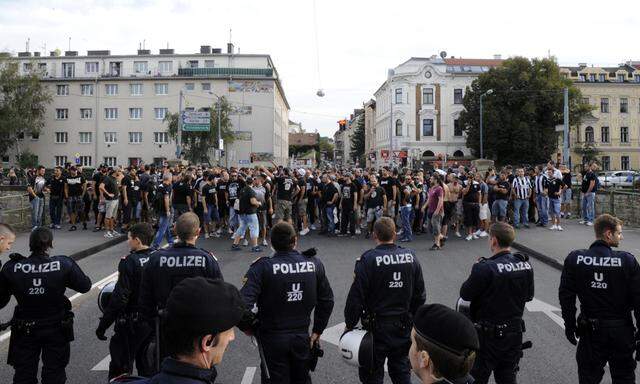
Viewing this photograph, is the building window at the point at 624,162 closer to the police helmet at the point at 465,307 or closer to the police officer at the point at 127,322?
the police helmet at the point at 465,307

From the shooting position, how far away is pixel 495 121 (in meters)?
56.8

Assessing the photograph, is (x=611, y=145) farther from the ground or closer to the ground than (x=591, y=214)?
farther from the ground

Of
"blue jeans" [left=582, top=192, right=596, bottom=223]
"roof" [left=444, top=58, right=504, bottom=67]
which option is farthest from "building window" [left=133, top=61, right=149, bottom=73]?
"blue jeans" [left=582, top=192, right=596, bottom=223]

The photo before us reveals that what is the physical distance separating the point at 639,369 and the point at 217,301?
5.55m

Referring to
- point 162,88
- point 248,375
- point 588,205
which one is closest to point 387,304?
point 248,375

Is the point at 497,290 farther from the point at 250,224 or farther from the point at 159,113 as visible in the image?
the point at 159,113

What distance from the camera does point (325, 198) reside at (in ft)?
53.9

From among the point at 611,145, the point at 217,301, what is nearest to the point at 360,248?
the point at 217,301

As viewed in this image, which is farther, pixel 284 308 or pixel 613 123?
pixel 613 123

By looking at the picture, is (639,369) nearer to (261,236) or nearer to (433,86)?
(261,236)

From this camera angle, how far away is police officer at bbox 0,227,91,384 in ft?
14.5

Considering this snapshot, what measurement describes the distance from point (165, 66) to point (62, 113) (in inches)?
554

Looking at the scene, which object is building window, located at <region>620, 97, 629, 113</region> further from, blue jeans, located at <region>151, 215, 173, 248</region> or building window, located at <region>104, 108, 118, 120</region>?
blue jeans, located at <region>151, 215, 173, 248</region>

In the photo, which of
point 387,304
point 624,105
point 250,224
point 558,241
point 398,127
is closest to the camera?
point 387,304
